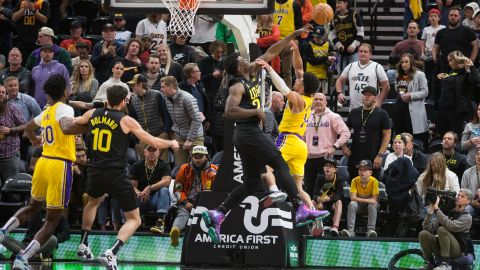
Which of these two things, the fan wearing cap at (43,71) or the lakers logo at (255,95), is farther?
the fan wearing cap at (43,71)

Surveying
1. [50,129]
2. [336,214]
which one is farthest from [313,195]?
[50,129]

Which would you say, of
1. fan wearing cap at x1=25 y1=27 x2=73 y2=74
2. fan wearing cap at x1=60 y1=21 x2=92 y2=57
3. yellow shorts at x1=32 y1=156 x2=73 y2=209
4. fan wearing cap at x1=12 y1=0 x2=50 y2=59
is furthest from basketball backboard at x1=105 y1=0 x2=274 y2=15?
fan wearing cap at x1=12 y1=0 x2=50 y2=59

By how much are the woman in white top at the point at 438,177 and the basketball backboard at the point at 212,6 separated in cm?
346

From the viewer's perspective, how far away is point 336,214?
711 inches

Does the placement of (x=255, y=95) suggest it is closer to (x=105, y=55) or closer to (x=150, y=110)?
(x=150, y=110)

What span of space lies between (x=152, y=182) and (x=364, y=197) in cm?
307

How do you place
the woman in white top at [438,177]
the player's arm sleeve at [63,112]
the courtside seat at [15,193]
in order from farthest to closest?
the courtside seat at [15,193], the woman in white top at [438,177], the player's arm sleeve at [63,112]

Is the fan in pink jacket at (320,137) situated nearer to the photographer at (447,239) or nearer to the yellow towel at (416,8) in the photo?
the photographer at (447,239)

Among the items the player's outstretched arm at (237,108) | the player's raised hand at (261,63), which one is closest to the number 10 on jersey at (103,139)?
the player's outstretched arm at (237,108)

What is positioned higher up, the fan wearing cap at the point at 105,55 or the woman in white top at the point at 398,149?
the fan wearing cap at the point at 105,55

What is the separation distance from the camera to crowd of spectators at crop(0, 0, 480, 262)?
18.3 metres

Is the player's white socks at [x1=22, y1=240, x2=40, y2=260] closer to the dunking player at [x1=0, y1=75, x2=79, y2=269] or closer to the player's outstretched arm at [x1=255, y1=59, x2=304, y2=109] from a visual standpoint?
the dunking player at [x1=0, y1=75, x2=79, y2=269]

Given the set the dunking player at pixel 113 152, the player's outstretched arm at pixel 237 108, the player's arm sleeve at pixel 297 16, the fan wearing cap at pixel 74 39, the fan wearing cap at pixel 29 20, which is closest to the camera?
the dunking player at pixel 113 152

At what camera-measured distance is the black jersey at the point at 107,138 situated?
579 inches
